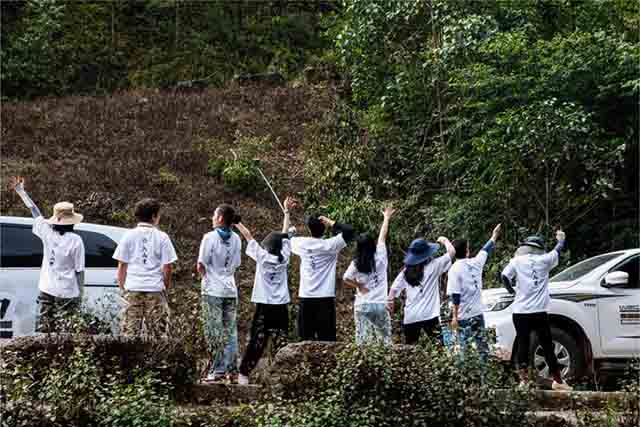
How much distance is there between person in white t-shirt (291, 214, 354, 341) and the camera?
1032 cm

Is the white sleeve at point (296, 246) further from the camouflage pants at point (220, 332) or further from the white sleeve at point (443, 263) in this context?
the white sleeve at point (443, 263)

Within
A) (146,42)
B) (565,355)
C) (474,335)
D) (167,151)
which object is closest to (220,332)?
(474,335)

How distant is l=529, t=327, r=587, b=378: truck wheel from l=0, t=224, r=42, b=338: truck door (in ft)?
19.3

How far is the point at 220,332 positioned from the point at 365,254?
1.71 metres

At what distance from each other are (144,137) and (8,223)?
11.5 metres

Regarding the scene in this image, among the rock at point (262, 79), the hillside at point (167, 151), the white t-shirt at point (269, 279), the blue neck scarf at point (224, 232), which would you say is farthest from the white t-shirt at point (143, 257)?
the rock at point (262, 79)

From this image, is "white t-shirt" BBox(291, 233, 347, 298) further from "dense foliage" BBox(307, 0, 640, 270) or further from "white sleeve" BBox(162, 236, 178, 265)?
"dense foliage" BBox(307, 0, 640, 270)

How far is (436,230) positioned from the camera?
1897 centimetres

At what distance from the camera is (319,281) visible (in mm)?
10367

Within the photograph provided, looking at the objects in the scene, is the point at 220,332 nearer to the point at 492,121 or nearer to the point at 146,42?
the point at 492,121

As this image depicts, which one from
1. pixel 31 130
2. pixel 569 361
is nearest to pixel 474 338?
pixel 569 361

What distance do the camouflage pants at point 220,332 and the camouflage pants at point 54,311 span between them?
129 centimetres

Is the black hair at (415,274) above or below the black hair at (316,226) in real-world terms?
below

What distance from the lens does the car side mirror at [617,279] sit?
11797mm
